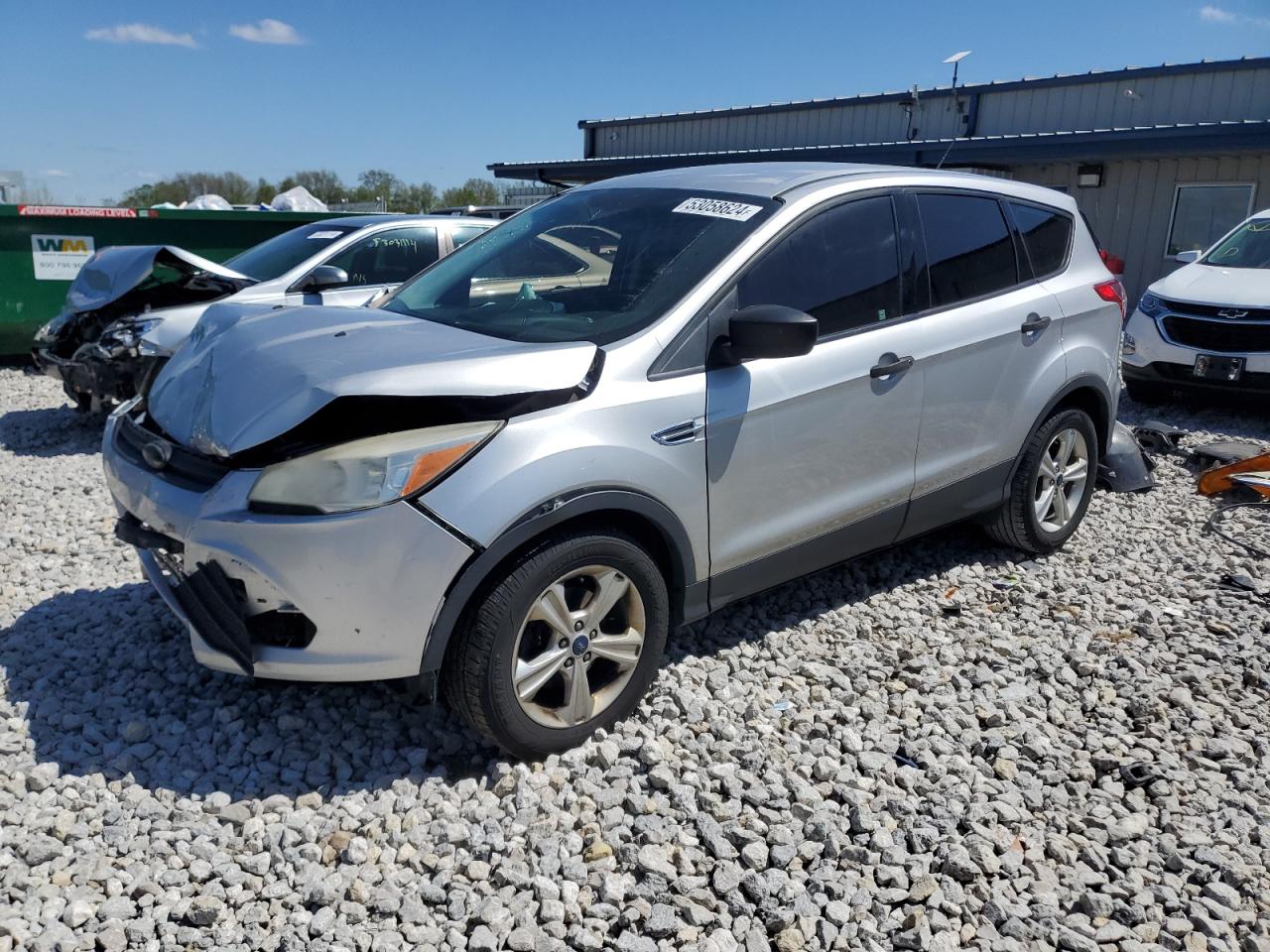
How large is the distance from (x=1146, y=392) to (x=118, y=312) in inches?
342

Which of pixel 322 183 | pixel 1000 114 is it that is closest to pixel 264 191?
pixel 322 183

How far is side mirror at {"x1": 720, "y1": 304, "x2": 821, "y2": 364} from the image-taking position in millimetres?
3209

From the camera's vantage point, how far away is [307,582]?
2.78 m

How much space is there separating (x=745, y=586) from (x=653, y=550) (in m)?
0.46

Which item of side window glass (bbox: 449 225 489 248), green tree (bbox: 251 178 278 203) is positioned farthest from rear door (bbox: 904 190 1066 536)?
green tree (bbox: 251 178 278 203)

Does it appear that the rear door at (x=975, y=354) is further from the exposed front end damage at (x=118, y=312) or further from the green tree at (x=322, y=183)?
the green tree at (x=322, y=183)

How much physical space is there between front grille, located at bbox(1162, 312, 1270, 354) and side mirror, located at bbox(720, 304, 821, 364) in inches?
252

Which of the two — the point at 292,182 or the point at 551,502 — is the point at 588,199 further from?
the point at 292,182

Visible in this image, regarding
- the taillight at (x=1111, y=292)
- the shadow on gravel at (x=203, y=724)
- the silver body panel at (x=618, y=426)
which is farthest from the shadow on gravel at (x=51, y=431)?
the taillight at (x=1111, y=292)

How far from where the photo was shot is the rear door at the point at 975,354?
4164 mm

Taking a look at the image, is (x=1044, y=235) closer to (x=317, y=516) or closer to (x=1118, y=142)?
(x=317, y=516)

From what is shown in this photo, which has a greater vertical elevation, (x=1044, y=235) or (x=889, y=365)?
(x=1044, y=235)

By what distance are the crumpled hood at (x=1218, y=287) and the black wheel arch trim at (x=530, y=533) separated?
6.92 m

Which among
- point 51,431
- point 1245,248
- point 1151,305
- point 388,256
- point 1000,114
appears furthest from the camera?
point 1000,114
